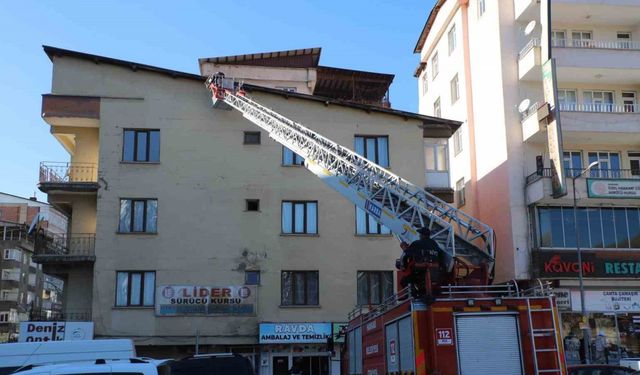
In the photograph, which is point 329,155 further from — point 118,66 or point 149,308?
point 118,66

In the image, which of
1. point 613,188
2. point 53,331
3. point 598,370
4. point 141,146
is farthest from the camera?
point 141,146

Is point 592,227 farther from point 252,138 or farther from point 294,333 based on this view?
point 252,138

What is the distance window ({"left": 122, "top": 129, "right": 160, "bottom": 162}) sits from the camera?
3017 cm

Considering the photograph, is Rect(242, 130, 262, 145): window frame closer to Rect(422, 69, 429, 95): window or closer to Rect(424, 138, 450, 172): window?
Rect(424, 138, 450, 172): window

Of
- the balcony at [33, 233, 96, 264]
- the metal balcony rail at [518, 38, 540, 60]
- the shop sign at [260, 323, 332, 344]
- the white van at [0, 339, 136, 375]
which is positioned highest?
the metal balcony rail at [518, 38, 540, 60]

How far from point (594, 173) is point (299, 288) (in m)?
14.2

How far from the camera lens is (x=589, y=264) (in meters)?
29.7

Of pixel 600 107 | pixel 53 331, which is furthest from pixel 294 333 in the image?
pixel 600 107

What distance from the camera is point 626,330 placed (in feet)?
98.4

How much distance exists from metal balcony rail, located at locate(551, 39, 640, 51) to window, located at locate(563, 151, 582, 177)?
4.90 metres

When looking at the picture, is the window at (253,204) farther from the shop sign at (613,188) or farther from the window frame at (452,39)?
the window frame at (452,39)

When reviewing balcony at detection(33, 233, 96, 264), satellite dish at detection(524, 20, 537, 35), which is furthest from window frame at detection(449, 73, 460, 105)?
balcony at detection(33, 233, 96, 264)

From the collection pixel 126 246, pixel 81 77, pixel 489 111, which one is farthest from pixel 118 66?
pixel 489 111

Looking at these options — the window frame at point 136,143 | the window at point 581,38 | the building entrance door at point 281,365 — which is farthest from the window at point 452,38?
the building entrance door at point 281,365
